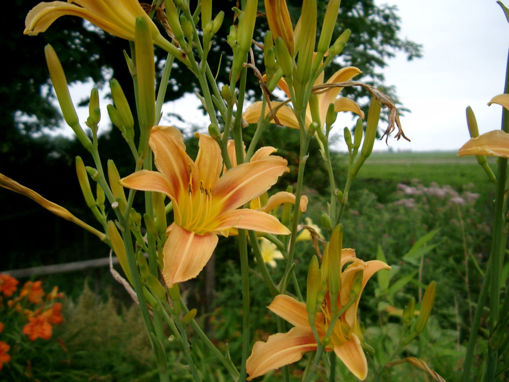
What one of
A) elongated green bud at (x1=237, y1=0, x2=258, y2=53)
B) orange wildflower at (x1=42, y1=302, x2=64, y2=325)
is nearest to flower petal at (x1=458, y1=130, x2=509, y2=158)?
elongated green bud at (x1=237, y1=0, x2=258, y2=53)

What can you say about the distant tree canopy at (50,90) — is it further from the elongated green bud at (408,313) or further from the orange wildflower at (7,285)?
the elongated green bud at (408,313)

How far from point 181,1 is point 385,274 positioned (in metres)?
1.02

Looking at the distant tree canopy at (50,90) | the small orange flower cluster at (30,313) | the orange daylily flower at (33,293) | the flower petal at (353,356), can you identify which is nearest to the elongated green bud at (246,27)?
the flower petal at (353,356)

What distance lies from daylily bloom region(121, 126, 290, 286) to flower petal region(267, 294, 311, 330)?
3.5 inches

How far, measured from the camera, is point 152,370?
2.03 meters

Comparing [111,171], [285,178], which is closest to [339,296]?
A: [111,171]

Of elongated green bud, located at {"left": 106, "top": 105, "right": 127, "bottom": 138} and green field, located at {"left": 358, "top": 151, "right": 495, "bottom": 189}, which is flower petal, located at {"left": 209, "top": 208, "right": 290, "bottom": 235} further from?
green field, located at {"left": 358, "top": 151, "right": 495, "bottom": 189}

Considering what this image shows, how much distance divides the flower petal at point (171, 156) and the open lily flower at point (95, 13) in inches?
3.6

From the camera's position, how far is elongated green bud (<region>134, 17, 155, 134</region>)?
0.34 m

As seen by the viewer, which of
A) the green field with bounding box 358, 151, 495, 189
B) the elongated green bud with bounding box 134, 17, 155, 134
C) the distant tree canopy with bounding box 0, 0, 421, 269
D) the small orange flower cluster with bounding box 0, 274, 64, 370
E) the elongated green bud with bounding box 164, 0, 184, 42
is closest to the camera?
the elongated green bud with bounding box 134, 17, 155, 134

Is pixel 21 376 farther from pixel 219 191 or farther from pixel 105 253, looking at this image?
pixel 105 253

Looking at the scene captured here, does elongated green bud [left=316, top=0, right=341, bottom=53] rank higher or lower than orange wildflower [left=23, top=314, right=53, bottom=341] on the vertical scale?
higher

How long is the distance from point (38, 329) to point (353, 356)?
1717 millimetres

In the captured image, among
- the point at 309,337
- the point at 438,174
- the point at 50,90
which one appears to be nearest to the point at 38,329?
the point at 309,337
